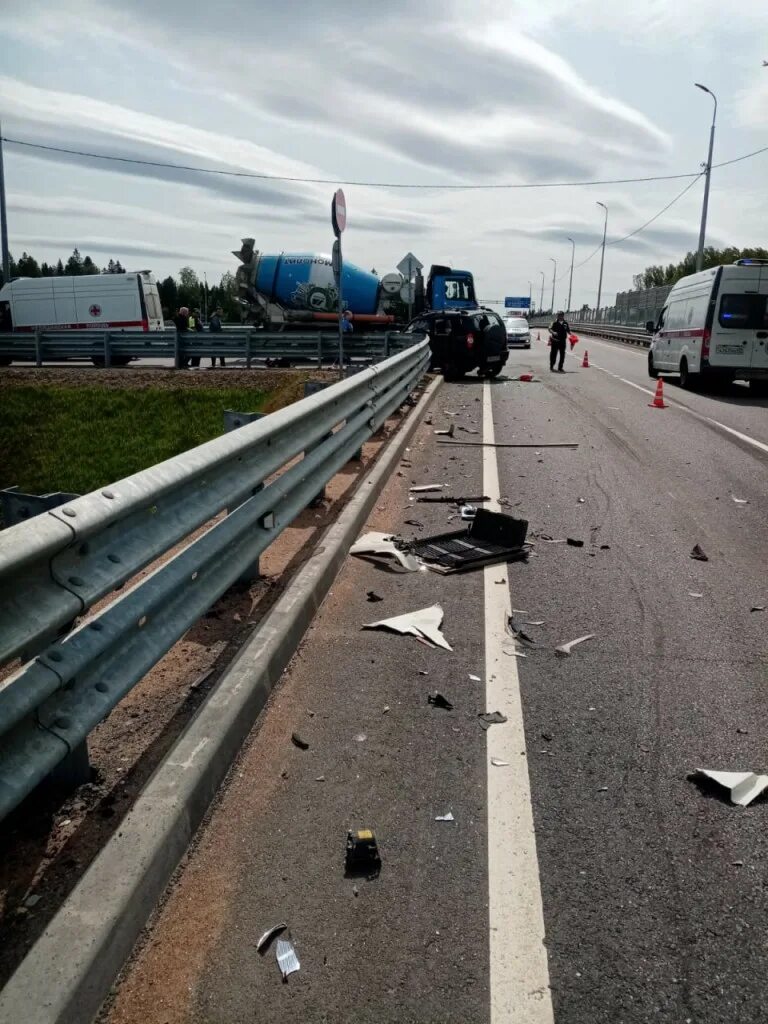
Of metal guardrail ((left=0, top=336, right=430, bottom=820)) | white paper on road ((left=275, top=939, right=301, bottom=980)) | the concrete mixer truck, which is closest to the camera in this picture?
metal guardrail ((left=0, top=336, right=430, bottom=820))

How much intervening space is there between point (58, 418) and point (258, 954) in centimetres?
2086

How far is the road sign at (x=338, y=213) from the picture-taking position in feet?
35.0

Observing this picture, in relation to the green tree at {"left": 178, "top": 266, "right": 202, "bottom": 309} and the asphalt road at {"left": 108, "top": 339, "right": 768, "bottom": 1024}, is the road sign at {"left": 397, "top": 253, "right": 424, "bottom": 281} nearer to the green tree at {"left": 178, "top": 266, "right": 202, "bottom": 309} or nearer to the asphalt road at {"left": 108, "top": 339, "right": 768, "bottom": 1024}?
the asphalt road at {"left": 108, "top": 339, "right": 768, "bottom": 1024}

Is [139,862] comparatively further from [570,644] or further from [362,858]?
[570,644]

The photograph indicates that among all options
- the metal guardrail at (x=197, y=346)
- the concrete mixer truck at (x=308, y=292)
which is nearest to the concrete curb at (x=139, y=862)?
the metal guardrail at (x=197, y=346)

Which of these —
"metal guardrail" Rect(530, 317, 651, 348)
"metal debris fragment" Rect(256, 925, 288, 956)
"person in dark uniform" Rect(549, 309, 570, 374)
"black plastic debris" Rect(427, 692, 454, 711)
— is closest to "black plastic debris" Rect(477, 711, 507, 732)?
"black plastic debris" Rect(427, 692, 454, 711)

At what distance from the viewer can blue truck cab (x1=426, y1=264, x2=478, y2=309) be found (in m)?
34.7

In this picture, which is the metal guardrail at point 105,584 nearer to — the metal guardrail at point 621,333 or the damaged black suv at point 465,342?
the damaged black suv at point 465,342

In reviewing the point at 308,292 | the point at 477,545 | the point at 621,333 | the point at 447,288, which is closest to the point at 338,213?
the point at 477,545

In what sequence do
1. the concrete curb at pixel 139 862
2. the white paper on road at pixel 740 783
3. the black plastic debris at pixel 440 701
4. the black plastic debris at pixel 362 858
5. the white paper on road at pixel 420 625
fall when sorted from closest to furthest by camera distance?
the concrete curb at pixel 139 862 < the black plastic debris at pixel 362 858 < the white paper on road at pixel 740 783 < the black plastic debris at pixel 440 701 < the white paper on road at pixel 420 625

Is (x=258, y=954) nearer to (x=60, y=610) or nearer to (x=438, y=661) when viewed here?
(x=60, y=610)

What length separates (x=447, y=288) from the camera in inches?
1368

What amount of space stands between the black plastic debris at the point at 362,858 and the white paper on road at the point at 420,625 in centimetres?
182

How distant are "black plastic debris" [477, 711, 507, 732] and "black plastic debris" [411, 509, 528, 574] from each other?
7.04 feet
